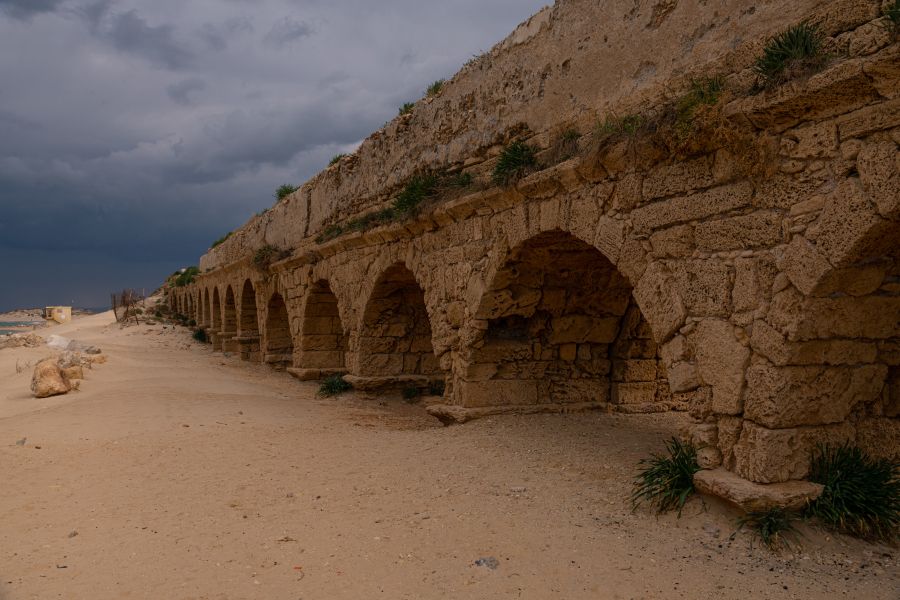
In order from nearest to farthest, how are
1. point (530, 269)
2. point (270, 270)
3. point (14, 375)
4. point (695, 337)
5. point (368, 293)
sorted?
point (695, 337) < point (530, 269) < point (368, 293) < point (14, 375) < point (270, 270)

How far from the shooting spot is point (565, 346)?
6820 millimetres

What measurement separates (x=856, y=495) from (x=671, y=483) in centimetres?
96

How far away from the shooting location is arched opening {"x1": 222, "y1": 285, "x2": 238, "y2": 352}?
729 inches

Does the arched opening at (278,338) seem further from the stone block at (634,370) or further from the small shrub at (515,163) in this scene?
the small shrub at (515,163)

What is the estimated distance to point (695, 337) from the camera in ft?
13.4

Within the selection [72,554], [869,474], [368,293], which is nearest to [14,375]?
[368,293]

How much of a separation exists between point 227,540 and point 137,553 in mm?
485

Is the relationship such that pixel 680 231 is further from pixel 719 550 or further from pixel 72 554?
pixel 72 554

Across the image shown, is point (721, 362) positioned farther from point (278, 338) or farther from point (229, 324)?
point (229, 324)

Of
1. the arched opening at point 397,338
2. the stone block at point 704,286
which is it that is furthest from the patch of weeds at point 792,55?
the arched opening at point 397,338

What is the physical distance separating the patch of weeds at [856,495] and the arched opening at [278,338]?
1164cm

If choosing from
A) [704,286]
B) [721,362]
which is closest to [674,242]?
[704,286]

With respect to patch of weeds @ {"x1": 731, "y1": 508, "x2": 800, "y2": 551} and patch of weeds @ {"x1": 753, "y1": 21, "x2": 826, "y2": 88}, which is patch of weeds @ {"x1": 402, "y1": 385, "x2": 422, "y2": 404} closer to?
patch of weeds @ {"x1": 731, "y1": 508, "x2": 800, "y2": 551}

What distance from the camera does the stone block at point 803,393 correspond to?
11.7 ft
